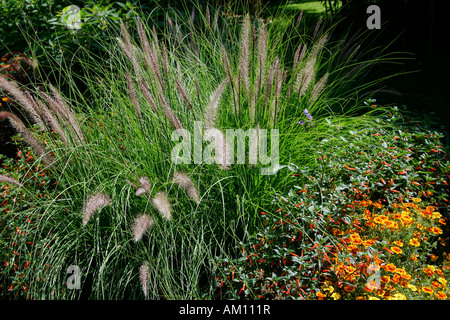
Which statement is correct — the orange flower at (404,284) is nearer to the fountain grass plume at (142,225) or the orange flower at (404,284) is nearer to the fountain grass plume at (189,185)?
the fountain grass plume at (189,185)

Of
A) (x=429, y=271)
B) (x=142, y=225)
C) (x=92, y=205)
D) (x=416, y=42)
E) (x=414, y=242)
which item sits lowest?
(x=429, y=271)

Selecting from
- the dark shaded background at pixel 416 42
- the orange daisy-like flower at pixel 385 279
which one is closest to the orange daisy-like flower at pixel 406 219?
the orange daisy-like flower at pixel 385 279

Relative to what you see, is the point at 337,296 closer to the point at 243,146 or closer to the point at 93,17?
the point at 243,146

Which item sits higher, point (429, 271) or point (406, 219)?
point (406, 219)

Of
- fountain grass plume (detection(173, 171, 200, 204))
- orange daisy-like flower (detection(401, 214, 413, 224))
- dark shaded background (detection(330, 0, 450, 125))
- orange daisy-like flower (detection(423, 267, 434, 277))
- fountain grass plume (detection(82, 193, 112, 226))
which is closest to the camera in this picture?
fountain grass plume (detection(82, 193, 112, 226))

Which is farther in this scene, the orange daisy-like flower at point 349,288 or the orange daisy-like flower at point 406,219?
the orange daisy-like flower at point 406,219

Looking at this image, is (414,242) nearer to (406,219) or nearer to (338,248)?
(406,219)

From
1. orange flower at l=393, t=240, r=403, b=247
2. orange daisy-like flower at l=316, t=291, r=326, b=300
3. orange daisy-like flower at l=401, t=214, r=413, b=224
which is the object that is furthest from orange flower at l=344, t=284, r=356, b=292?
orange daisy-like flower at l=401, t=214, r=413, b=224

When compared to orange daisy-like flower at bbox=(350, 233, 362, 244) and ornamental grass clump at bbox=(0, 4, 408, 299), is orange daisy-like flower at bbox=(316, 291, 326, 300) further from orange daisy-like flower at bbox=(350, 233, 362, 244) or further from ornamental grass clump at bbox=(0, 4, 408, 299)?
orange daisy-like flower at bbox=(350, 233, 362, 244)

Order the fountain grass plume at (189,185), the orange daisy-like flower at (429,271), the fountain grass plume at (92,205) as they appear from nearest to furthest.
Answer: the fountain grass plume at (92,205) → the fountain grass plume at (189,185) → the orange daisy-like flower at (429,271)

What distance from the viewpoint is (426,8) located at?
4.98 metres

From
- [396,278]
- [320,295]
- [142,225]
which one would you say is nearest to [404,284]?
[396,278]

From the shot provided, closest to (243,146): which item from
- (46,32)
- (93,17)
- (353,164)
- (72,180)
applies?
(353,164)

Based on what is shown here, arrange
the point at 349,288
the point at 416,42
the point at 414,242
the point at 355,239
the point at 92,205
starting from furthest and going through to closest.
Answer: the point at 416,42
the point at 414,242
the point at 355,239
the point at 349,288
the point at 92,205
